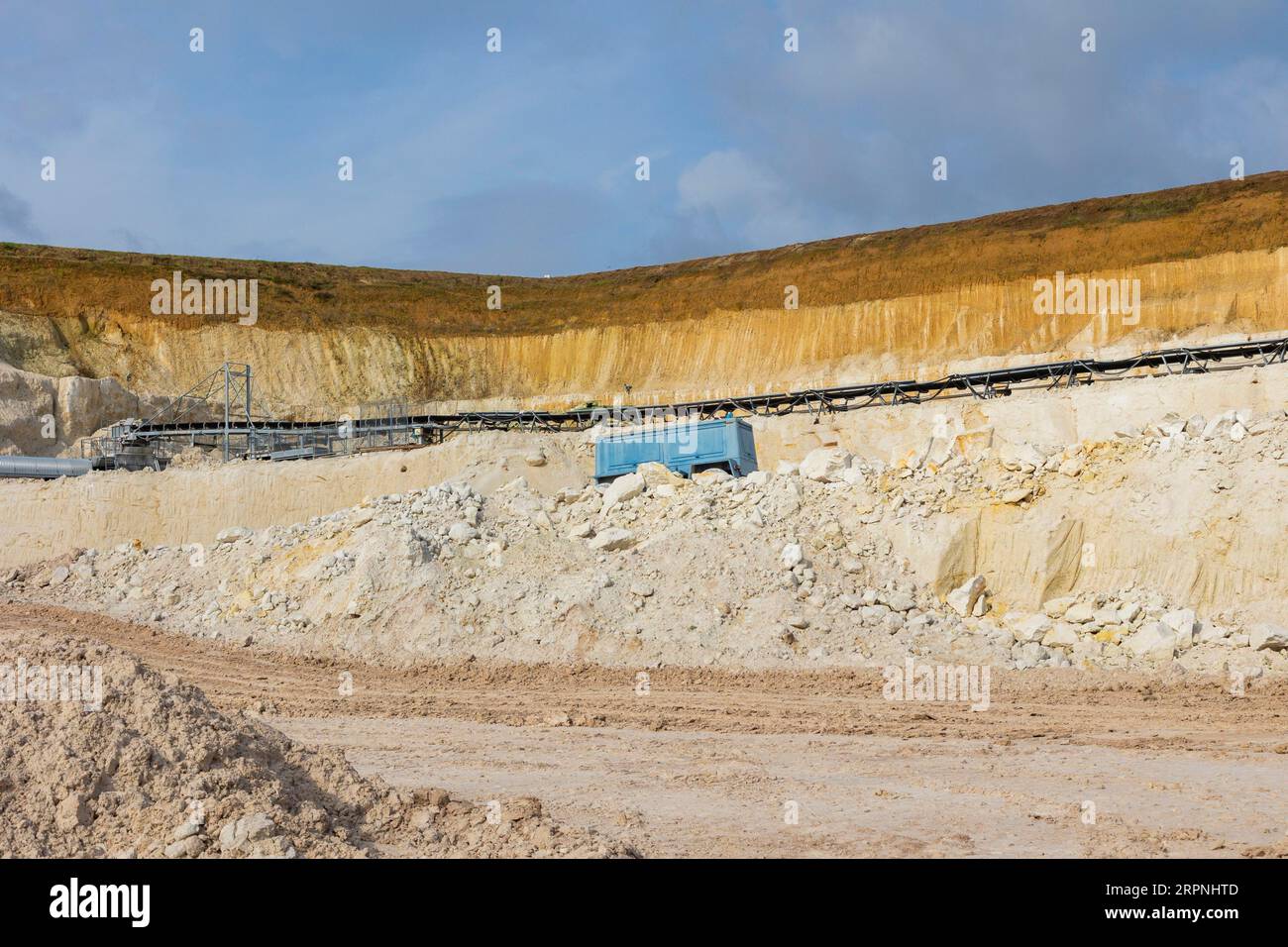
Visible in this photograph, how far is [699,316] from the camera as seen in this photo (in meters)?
49.8

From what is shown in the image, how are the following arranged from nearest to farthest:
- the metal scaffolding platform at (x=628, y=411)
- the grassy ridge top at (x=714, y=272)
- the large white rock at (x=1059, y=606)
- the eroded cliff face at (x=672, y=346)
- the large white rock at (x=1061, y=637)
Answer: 1. the large white rock at (x=1061, y=637)
2. the large white rock at (x=1059, y=606)
3. the metal scaffolding platform at (x=628, y=411)
4. the eroded cliff face at (x=672, y=346)
5. the grassy ridge top at (x=714, y=272)

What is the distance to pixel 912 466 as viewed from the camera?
2034 cm

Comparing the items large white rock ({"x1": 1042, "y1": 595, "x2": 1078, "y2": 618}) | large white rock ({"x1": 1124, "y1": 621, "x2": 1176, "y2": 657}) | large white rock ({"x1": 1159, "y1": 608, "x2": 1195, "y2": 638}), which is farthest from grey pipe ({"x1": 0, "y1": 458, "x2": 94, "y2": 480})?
large white rock ({"x1": 1159, "y1": 608, "x2": 1195, "y2": 638})

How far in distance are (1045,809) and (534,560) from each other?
11.2 m

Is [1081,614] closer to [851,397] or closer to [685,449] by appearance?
[685,449]

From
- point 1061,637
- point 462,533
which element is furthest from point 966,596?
point 462,533

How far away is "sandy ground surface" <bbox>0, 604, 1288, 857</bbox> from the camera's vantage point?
9266 mm

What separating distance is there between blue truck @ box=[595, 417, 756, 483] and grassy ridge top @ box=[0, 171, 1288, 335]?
24.5 meters

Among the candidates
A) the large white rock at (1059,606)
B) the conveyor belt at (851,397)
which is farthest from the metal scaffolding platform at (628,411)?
the large white rock at (1059,606)

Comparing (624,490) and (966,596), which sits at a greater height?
(624,490)

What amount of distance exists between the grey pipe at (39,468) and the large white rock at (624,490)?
59.8 feet

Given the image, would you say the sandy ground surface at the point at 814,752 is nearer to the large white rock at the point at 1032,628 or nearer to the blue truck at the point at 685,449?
the large white rock at the point at 1032,628

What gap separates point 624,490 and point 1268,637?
1055 centimetres

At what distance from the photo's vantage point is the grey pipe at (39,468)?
32219 millimetres
